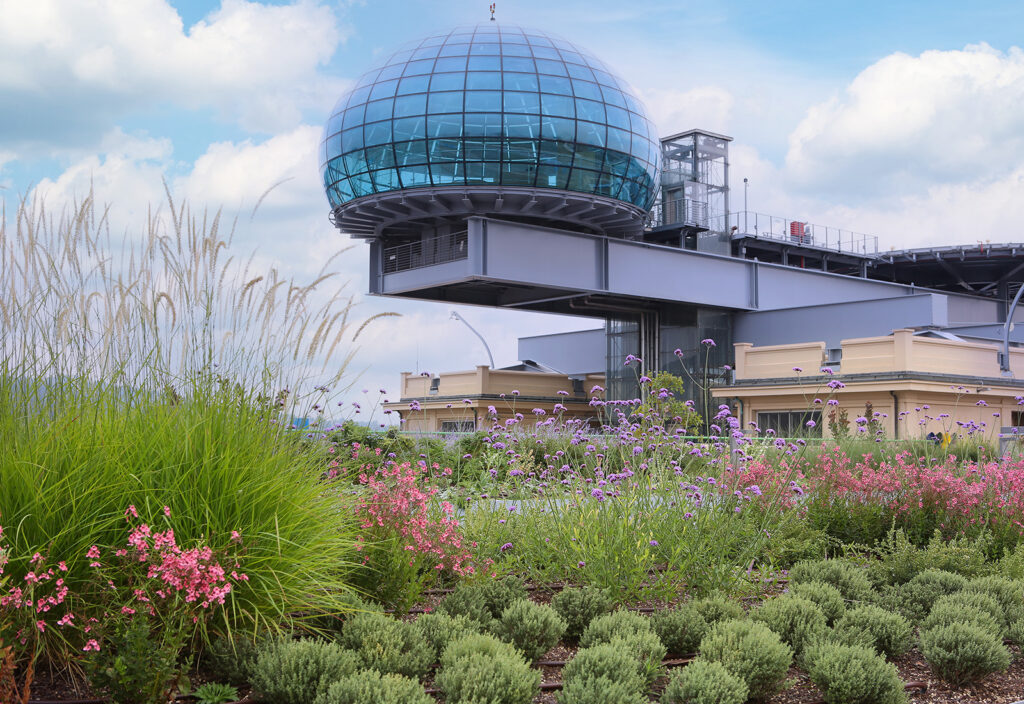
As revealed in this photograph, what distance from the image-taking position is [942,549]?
8.49 meters

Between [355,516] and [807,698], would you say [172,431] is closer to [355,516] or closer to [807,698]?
[355,516]

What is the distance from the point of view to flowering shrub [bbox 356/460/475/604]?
6.23 meters

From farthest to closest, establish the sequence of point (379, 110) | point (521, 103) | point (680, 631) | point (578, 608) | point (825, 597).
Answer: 1. point (379, 110)
2. point (521, 103)
3. point (825, 597)
4. point (578, 608)
5. point (680, 631)

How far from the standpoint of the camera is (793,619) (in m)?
6.20

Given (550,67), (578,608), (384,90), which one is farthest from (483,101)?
(578,608)

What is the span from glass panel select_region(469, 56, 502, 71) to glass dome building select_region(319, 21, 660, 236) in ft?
0.13

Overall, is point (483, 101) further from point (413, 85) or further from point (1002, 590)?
point (1002, 590)

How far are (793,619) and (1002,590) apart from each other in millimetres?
2275

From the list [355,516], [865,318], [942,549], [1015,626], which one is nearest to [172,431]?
[355,516]

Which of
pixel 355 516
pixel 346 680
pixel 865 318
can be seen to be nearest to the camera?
pixel 346 680

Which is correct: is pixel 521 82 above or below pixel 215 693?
above

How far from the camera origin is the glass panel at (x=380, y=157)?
35.3 m

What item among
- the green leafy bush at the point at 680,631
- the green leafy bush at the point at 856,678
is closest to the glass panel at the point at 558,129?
the green leafy bush at the point at 680,631

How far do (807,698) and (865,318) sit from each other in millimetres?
36605
